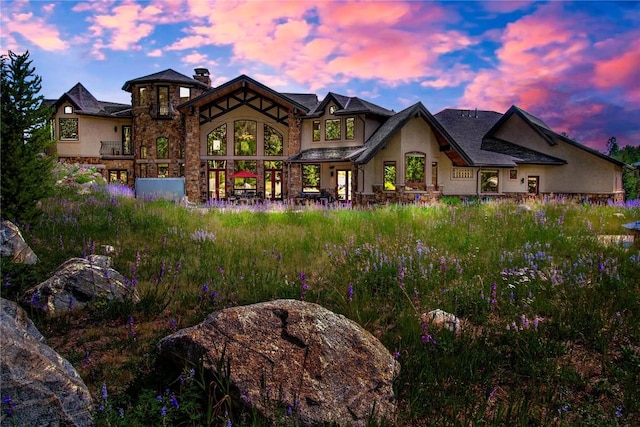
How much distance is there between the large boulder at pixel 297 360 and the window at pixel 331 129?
1073 inches

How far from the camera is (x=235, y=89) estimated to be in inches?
1213

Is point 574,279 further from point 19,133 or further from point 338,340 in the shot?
point 19,133

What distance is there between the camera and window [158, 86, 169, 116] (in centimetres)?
3450

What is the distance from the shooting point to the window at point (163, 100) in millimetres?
34500

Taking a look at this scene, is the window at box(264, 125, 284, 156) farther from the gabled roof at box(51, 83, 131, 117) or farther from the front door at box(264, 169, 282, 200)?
the gabled roof at box(51, 83, 131, 117)

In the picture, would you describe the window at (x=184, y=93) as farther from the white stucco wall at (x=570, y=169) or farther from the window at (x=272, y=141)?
the white stucco wall at (x=570, y=169)

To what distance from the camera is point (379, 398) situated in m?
3.13

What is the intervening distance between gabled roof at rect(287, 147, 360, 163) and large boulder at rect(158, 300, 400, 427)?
23500 millimetres

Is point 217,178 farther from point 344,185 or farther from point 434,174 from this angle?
point 434,174

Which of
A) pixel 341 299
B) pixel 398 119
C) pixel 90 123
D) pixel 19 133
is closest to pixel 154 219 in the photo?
pixel 19 133

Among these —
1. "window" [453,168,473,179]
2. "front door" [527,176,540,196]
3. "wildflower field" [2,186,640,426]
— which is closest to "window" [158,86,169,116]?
"window" [453,168,473,179]

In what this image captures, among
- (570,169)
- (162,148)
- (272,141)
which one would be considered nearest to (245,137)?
(272,141)

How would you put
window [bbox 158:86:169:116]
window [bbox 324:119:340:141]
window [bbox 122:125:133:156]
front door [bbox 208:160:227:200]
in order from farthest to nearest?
1. window [bbox 122:125:133:156]
2. window [bbox 158:86:169:116]
3. front door [bbox 208:160:227:200]
4. window [bbox 324:119:340:141]

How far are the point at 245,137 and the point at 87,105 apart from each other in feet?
55.0
